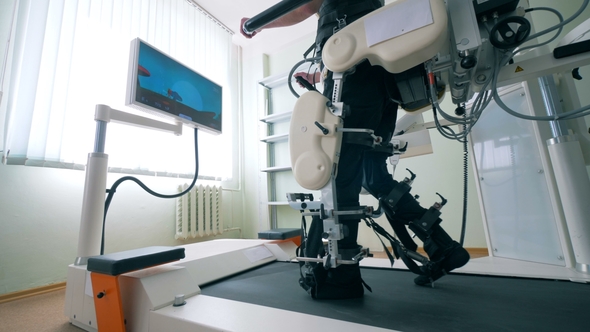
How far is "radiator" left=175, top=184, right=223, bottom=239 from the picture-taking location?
7.93 feet

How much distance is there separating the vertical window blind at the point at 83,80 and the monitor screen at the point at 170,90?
873mm

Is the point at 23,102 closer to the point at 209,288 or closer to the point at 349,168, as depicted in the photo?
the point at 209,288

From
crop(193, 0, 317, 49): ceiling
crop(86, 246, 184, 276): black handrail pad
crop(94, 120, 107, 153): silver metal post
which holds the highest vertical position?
crop(193, 0, 317, 49): ceiling

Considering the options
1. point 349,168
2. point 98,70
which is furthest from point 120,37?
point 349,168

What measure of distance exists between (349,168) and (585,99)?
2.17 m

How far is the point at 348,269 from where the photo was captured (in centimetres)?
79

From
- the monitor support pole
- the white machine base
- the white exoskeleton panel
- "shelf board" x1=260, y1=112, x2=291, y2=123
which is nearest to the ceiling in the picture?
"shelf board" x1=260, y1=112, x2=291, y2=123

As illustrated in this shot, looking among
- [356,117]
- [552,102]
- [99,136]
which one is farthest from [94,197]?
[552,102]

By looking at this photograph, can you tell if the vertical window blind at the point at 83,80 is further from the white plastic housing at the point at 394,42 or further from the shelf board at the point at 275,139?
the white plastic housing at the point at 394,42

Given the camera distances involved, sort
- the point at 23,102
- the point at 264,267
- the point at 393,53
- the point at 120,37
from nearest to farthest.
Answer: the point at 393,53
the point at 264,267
the point at 23,102
the point at 120,37

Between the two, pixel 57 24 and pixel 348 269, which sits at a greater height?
pixel 57 24

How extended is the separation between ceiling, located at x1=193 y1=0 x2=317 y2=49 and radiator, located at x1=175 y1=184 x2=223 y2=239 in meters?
2.03

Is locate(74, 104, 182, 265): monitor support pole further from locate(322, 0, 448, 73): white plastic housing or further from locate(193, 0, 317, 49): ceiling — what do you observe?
locate(193, 0, 317, 49): ceiling

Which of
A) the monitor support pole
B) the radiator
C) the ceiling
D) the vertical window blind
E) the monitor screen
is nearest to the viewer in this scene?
the monitor support pole
